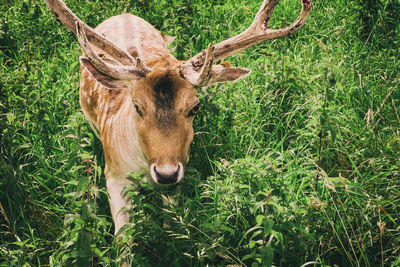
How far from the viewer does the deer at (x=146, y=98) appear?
2.66m

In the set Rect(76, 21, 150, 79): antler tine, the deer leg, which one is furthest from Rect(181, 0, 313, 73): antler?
the deer leg

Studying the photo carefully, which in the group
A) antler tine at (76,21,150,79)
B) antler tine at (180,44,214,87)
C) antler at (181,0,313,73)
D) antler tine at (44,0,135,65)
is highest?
antler tine at (44,0,135,65)

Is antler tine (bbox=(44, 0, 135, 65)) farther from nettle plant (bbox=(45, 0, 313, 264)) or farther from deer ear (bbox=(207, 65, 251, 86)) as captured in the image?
deer ear (bbox=(207, 65, 251, 86))

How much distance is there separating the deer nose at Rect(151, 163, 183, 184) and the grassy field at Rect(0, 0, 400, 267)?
0.19 m

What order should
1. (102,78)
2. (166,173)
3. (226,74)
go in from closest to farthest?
(166,173) → (102,78) → (226,74)

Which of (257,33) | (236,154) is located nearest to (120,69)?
(257,33)

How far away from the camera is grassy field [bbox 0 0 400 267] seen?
2701 mm

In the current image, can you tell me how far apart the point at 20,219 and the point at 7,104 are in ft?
3.83

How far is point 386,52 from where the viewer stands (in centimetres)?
470

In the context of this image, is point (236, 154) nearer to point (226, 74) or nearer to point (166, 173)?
point (226, 74)

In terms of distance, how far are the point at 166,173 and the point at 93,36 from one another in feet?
4.56

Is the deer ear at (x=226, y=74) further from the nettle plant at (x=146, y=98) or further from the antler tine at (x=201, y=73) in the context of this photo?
the antler tine at (x=201, y=73)

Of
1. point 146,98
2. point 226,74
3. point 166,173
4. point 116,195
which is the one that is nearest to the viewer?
point 166,173

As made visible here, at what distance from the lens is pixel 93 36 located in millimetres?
3240
